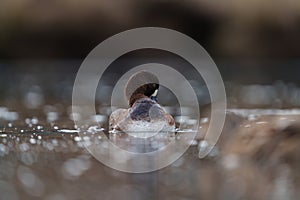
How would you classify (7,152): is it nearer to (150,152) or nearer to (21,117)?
(150,152)

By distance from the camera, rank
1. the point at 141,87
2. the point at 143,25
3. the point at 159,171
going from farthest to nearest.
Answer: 1. the point at 143,25
2. the point at 141,87
3. the point at 159,171

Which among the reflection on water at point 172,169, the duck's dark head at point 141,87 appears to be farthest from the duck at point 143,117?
the reflection on water at point 172,169

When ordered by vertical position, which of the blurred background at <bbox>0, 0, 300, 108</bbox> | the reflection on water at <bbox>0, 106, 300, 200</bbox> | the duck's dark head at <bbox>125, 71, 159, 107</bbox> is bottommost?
the reflection on water at <bbox>0, 106, 300, 200</bbox>

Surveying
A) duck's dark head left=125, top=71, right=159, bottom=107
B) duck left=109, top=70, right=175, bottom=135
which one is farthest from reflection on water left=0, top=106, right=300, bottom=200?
duck's dark head left=125, top=71, right=159, bottom=107

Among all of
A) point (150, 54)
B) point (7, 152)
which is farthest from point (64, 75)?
point (7, 152)

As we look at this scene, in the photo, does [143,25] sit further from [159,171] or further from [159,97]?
[159,171]

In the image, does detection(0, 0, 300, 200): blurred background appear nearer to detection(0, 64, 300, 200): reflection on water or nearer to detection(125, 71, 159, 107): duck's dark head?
detection(0, 64, 300, 200): reflection on water

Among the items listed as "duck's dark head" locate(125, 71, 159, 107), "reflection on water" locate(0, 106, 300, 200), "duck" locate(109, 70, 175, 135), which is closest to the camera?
"reflection on water" locate(0, 106, 300, 200)

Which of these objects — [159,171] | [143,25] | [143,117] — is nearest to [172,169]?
[159,171]
